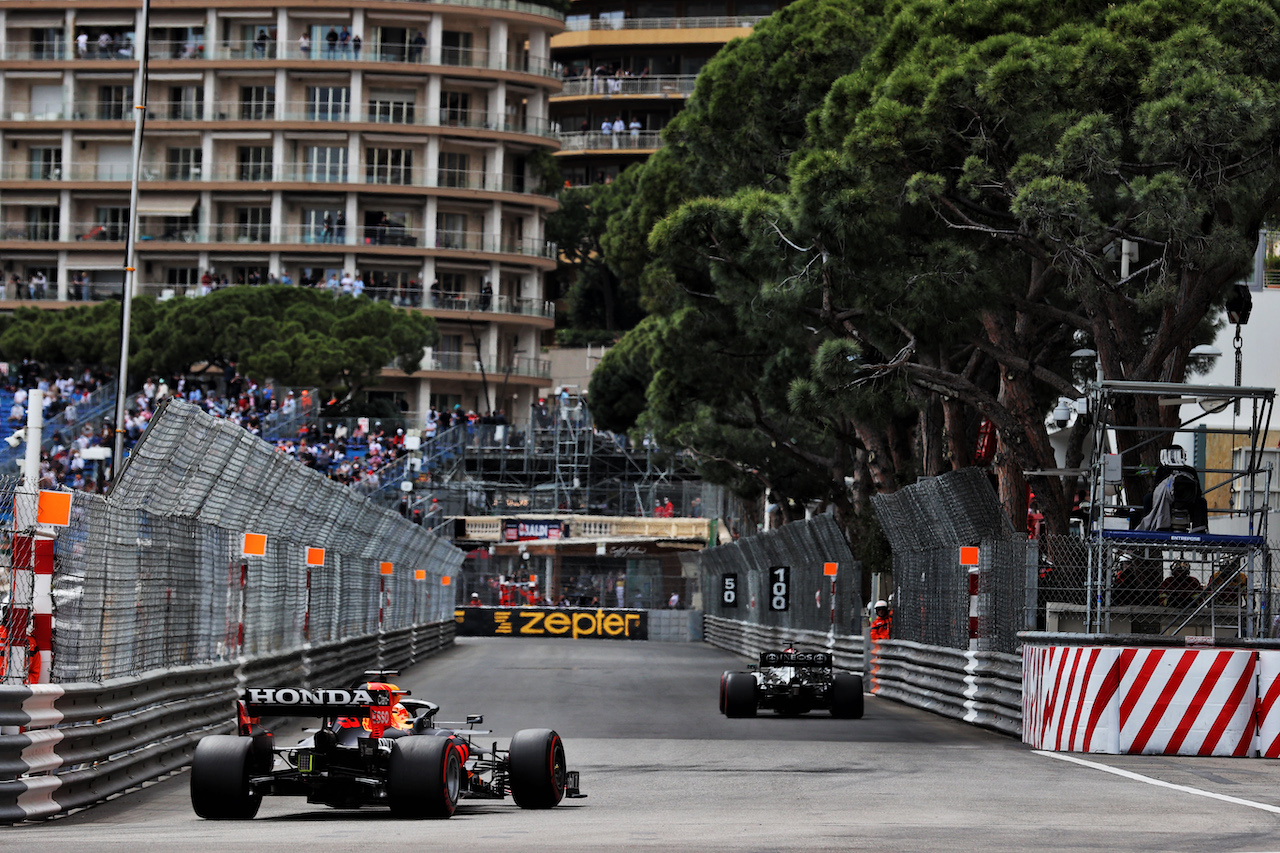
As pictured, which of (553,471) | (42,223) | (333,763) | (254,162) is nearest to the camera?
(333,763)

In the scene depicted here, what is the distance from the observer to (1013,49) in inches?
822

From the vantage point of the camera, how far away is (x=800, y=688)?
21.5 metres

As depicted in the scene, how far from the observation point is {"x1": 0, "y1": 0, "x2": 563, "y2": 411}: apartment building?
313ft

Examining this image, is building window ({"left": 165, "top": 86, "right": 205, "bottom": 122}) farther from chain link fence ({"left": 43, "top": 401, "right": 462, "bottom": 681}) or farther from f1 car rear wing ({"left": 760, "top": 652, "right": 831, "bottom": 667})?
f1 car rear wing ({"left": 760, "top": 652, "right": 831, "bottom": 667})

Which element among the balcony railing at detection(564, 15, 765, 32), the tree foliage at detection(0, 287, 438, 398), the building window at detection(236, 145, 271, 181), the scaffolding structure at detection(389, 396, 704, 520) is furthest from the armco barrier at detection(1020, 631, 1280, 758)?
the balcony railing at detection(564, 15, 765, 32)

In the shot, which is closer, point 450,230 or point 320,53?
point 320,53

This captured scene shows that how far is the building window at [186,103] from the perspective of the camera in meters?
96.4

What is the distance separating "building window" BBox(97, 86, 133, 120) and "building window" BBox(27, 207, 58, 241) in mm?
5627

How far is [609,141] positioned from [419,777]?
354ft

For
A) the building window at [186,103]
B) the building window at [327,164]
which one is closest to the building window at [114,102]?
the building window at [186,103]

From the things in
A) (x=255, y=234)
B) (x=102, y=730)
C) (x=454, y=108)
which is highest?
(x=454, y=108)

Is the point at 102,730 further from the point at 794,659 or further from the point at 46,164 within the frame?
the point at 46,164

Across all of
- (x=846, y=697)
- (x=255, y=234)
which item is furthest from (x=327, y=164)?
(x=846, y=697)

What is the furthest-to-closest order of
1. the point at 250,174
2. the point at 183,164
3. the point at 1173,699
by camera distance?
1. the point at 183,164
2. the point at 250,174
3. the point at 1173,699
